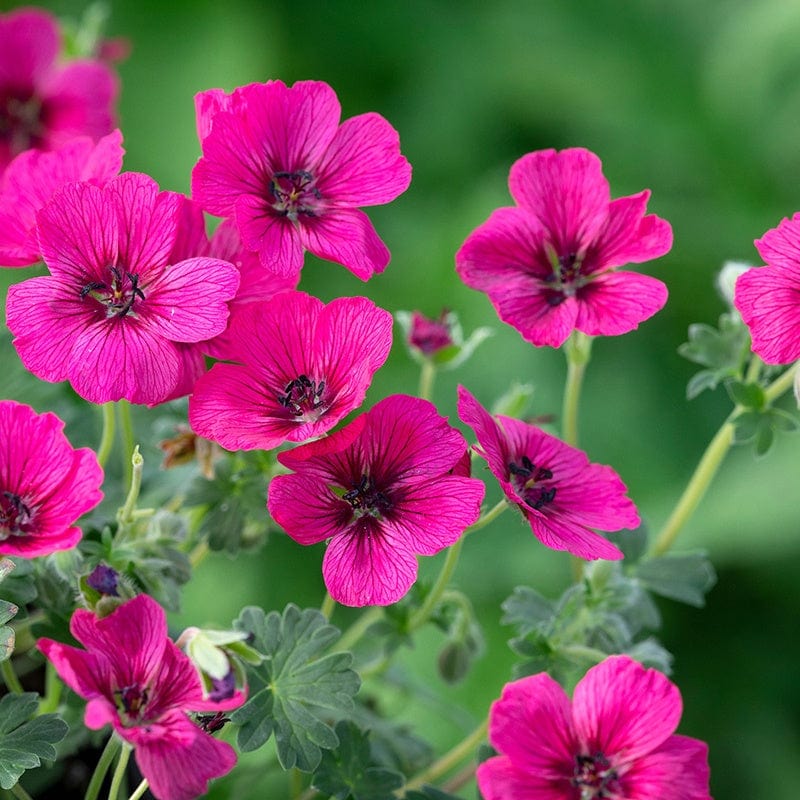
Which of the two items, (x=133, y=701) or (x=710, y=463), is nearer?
(x=133, y=701)

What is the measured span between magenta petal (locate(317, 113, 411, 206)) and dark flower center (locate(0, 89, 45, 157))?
55cm

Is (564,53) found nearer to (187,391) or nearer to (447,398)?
(447,398)

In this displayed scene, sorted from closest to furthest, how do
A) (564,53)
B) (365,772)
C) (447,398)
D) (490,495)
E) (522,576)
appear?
(365,772) < (490,495) < (522,576) < (447,398) < (564,53)

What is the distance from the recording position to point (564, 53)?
1780mm

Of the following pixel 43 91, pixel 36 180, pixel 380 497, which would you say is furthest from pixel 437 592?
pixel 43 91

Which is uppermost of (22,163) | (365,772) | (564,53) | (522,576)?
(564,53)

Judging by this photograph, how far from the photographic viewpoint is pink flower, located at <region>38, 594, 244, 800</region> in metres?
0.50

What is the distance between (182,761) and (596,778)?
0.20 m

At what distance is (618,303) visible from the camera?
640mm

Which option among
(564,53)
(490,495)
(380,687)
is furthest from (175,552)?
(564,53)

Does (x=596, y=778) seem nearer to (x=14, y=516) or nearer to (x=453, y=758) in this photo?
(x=453, y=758)

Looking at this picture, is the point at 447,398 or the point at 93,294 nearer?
the point at 93,294

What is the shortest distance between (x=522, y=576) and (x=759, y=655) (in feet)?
1.02

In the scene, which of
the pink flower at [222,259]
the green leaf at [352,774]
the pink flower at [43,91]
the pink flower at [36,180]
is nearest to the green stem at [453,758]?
the green leaf at [352,774]
